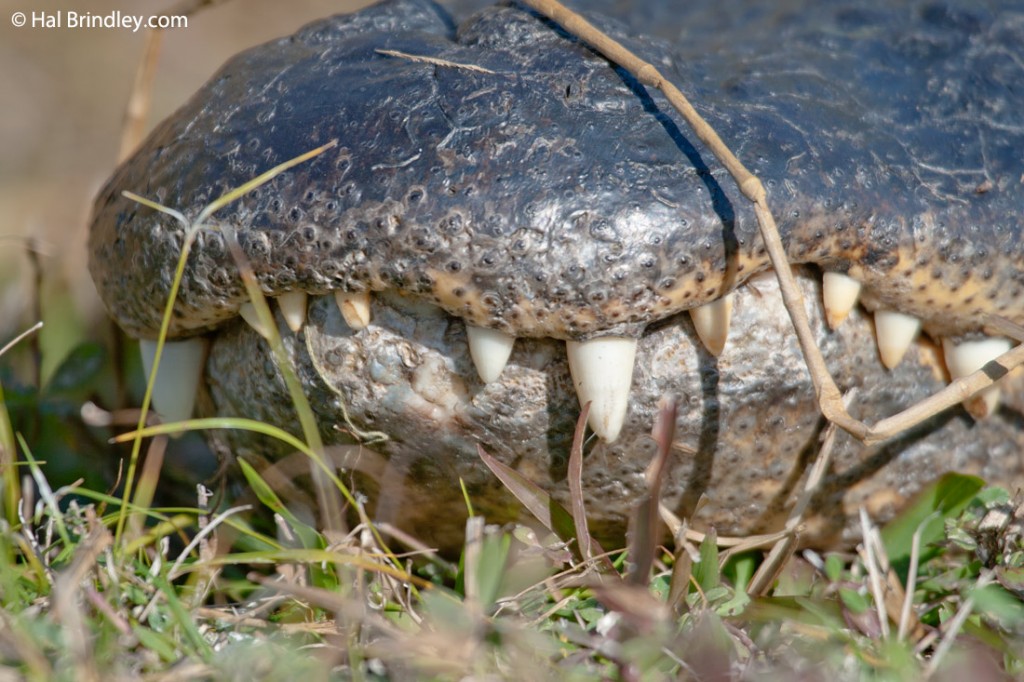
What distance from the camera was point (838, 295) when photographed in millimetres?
1326

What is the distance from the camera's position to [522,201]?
1.19 meters


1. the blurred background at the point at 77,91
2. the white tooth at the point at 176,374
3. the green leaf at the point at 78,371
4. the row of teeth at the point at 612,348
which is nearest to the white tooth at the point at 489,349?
the row of teeth at the point at 612,348

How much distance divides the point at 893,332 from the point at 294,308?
79 cm

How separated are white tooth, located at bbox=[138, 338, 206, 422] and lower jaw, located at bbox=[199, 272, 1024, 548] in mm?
52

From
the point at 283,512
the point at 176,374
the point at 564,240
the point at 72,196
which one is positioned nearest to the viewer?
the point at 564,240

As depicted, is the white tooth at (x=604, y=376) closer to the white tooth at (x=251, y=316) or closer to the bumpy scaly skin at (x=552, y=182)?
the bumpy scaly skin at (x=552, y=182)

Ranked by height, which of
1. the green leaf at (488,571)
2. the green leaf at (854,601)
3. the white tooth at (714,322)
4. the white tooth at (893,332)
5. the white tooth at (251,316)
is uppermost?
the white tooth at (251,316)

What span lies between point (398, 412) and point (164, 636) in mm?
383

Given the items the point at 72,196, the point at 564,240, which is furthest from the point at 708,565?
the point at 72,196

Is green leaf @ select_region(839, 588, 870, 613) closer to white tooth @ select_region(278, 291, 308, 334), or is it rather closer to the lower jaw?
the lower jaw

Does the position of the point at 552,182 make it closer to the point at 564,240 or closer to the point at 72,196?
the point at 564,240

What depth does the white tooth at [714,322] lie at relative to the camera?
1277 millimetres

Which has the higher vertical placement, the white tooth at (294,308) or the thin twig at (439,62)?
the thin twig at (439,62)

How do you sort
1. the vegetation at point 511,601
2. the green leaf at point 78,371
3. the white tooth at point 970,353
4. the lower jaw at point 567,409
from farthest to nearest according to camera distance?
the green leaf at point 78,371
the white tooth at point 970,353
the lower jaw at point 567,409
the vegetation at point 511,601
